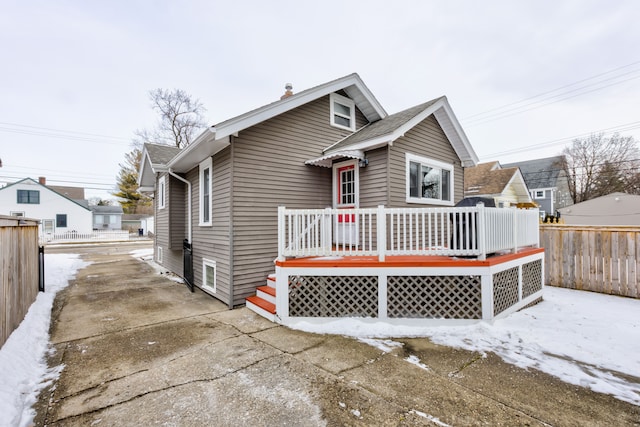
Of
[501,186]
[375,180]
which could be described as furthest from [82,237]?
[501,186]

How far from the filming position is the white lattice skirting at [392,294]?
14.9 ft

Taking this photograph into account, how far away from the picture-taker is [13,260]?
4.02 metres

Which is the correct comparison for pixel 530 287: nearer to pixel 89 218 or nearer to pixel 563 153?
pixel 563 153

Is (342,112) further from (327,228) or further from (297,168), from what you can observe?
(327,228)

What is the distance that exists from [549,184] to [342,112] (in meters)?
34.5

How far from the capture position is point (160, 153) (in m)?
10.0

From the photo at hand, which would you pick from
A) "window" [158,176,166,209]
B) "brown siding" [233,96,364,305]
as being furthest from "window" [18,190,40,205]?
"brown siding" [233,96,364,305]

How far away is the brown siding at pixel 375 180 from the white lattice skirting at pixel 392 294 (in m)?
2.04

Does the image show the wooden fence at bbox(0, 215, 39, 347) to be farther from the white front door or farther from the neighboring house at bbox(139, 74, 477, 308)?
the white front door

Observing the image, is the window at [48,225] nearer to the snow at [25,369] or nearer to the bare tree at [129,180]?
the bare tree at [129,180]

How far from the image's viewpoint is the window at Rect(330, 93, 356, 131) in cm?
754

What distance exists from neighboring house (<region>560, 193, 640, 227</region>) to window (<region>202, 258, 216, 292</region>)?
954 inches

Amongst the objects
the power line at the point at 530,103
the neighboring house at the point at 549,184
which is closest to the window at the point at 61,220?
the power line at the point at 530,103

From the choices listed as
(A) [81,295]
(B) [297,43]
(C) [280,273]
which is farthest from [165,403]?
(B) [297,43]
